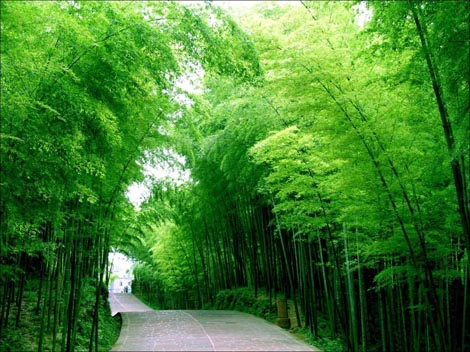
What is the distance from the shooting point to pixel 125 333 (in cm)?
745

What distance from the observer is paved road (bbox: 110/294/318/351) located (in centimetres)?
610

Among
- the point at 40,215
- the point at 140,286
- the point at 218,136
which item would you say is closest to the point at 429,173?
the point at 40,215

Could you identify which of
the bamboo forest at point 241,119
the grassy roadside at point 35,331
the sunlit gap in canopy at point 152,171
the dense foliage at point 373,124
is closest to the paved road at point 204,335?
the grassy roadside at point 35,331

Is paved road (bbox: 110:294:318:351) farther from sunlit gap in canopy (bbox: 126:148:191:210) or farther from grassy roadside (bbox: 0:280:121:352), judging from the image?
sunlit gap in canopy (bbox: 126:148:191:210)

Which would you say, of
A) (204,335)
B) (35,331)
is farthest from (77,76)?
(204,335)

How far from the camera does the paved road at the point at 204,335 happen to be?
→ 240 inches

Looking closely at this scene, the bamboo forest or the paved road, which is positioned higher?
the bamboo forest

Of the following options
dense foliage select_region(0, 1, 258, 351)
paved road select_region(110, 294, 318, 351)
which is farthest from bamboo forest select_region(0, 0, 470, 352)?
paved road select_region(110, 294, 318, 351)

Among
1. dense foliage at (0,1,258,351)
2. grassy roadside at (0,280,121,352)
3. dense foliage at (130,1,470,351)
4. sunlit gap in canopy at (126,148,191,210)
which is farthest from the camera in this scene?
sunlit gap in canopy at (126,148,191,210)

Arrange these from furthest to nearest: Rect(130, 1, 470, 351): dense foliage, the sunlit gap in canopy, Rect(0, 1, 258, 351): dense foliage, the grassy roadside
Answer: the sunlit gap in canopy → the grassy roadside → Rect(130, 1, 470, 351): dense foliage → Rect(0, 1, 258, 351): dense foliage

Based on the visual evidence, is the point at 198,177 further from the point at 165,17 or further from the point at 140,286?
the point at 140,286

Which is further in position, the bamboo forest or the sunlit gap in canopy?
the sunlit gap in canopy

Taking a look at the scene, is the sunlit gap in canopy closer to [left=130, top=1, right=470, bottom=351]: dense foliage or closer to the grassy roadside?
[left=130, top=1, right=470, bottom=351]: dense foliage

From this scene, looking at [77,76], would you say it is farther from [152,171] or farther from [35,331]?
[35,331]
